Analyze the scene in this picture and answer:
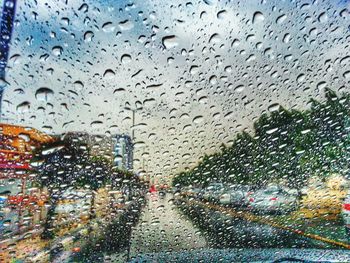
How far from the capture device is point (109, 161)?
2.40m

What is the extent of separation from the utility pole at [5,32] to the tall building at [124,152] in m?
0.93

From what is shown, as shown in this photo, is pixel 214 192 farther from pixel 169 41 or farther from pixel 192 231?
pixel 169 41

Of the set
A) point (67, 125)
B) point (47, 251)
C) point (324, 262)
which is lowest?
point (324, 262)

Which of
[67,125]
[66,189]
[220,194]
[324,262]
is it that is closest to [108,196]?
[66,189]

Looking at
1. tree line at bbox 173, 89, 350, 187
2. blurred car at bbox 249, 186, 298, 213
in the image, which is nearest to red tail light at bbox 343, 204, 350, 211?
tree line at bbox 173, 89, 350, 187

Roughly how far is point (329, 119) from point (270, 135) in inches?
48.8

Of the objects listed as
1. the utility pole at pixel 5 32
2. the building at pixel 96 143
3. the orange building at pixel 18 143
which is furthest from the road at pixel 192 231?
the utility pole at pixel 5 32

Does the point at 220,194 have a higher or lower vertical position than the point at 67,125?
lower

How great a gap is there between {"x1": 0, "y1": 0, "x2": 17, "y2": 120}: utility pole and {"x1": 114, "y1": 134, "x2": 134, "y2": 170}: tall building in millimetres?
930

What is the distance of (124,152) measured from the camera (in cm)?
242

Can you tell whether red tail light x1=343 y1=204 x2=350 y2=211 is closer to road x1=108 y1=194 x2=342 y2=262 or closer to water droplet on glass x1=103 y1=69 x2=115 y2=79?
road x1=108 y1=194 x2=342 y2=262

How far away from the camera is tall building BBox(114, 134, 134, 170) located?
2.39 metres

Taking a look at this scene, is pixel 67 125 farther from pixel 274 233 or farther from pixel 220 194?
pixel 274 233

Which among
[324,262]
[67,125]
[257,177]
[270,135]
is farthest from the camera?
[257,177]
